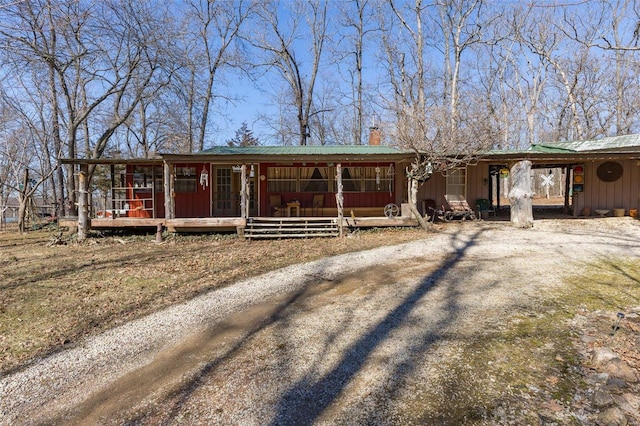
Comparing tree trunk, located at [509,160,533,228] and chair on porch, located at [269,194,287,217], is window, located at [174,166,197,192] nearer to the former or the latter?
chair on porch, located at [269,194,287,217]

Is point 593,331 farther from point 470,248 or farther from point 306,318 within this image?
point 470,248

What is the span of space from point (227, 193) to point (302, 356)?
1085 cm

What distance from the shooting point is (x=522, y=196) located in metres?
11.1

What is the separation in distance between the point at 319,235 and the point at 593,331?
753cm

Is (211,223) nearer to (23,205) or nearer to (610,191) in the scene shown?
(23,205)

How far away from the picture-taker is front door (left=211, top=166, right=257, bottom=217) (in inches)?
531

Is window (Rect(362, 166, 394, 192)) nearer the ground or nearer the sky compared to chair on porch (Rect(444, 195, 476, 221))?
nearer the sky

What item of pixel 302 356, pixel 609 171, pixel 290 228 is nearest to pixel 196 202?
pixel 290 228

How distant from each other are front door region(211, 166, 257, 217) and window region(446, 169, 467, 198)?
7618 mm

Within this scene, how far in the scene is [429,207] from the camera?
43.7 feet

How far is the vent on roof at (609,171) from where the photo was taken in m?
12.9

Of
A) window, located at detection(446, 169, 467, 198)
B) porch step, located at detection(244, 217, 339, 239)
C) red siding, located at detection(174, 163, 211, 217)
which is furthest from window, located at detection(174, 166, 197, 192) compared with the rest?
window, located at detection(446, 169, 467, 198)

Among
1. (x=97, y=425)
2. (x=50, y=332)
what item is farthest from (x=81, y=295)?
(x=97, y=425)

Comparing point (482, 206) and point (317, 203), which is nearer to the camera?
point (482, 206)
